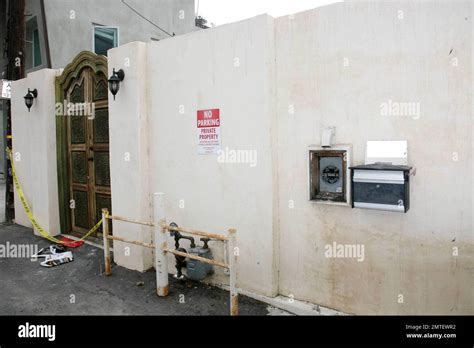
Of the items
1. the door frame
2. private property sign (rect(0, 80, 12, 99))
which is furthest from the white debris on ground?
private property sign (rect(0, 80, 12, 99))

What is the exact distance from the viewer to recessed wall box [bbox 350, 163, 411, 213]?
366 centimetres

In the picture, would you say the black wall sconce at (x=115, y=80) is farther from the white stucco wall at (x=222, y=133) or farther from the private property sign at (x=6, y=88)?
the private property sign at (x=6, y=88)

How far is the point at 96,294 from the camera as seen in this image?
5211mm

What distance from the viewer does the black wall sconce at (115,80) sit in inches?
234

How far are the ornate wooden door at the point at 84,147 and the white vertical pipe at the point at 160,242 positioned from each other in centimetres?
249

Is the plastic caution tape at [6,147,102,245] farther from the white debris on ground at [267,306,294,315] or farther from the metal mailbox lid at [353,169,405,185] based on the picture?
the metal mailbox lid at [353,169,405,185]

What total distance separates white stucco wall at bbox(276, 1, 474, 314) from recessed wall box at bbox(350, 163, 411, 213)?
262mm

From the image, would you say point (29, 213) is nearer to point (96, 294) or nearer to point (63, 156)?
point (63, 156)

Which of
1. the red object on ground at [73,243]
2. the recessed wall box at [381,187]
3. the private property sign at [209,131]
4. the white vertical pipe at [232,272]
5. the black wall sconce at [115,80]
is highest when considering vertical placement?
the black wall sconce at [115,80]

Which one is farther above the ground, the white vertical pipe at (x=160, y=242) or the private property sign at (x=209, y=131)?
the private property sign at (x=209, y=131)

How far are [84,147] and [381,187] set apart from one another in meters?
5.86

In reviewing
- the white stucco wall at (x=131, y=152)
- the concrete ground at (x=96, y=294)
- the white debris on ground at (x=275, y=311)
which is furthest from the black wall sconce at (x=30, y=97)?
the white debris on ground at (x=275, y=311)
